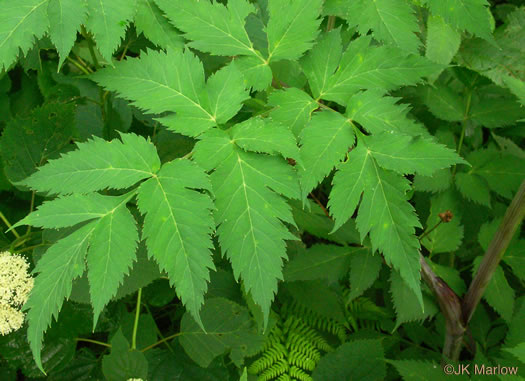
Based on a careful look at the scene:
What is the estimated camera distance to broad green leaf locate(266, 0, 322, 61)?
3.81 ft

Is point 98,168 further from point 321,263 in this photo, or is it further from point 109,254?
point 321,263

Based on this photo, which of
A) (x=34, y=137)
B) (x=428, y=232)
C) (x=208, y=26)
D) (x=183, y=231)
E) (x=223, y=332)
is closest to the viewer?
(x=183, y=231)

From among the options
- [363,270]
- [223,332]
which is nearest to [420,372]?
[363,270]

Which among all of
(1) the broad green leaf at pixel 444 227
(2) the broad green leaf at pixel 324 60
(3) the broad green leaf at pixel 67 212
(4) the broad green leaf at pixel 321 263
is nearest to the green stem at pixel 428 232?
(1) the broad green leaf at pixel 444 227

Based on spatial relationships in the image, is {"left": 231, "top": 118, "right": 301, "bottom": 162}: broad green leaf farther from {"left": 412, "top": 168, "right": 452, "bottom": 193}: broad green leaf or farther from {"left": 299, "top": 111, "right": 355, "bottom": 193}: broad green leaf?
{"left": 412, "top": 168, "right": 452, "bottom": 193}: broad green leaf

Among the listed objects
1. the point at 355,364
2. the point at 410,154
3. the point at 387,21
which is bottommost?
the point at 355,364

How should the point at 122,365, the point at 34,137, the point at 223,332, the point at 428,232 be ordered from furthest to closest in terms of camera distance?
the point at 428,232, the point at 223,332, the point at 34,137, the point at 122,365

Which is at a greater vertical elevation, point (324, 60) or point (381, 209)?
point (324, 60)

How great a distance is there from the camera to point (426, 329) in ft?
5.92

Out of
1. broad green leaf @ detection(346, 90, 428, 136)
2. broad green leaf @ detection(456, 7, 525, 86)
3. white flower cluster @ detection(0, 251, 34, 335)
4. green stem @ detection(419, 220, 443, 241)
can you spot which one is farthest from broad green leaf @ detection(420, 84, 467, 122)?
white flower cluster @ detection(0, 251, 34, 335)

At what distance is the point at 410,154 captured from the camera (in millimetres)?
1033

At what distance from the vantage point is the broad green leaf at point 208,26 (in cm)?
117

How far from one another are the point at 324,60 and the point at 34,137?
3.08 feet

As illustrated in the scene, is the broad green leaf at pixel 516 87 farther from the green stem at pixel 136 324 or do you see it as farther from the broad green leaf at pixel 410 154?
the green stem at pixel 136 324
